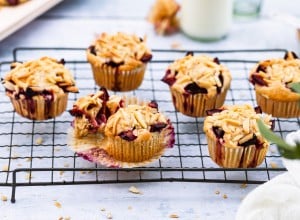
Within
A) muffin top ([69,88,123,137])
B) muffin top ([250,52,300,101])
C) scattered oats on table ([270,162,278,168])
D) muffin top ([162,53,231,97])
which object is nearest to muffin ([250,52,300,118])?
muffin top ([250,52,300,101])

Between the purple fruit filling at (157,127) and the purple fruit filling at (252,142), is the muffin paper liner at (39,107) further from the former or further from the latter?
the purple fruit filling at (252,142)

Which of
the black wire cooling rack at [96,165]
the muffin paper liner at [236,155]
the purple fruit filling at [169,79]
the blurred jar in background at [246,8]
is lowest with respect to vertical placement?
the black wire cooling rack at [96,165]

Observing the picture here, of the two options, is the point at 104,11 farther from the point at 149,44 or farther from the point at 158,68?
the point at 158,68

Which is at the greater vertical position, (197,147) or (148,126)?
(148,126)

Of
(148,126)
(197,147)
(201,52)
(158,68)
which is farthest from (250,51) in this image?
(148,126)

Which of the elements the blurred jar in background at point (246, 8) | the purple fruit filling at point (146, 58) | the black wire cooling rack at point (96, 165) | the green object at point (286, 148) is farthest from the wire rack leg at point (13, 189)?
the blurred jar in background at point (246, 8)

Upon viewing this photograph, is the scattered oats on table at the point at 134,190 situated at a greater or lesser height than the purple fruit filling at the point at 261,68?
lesser
